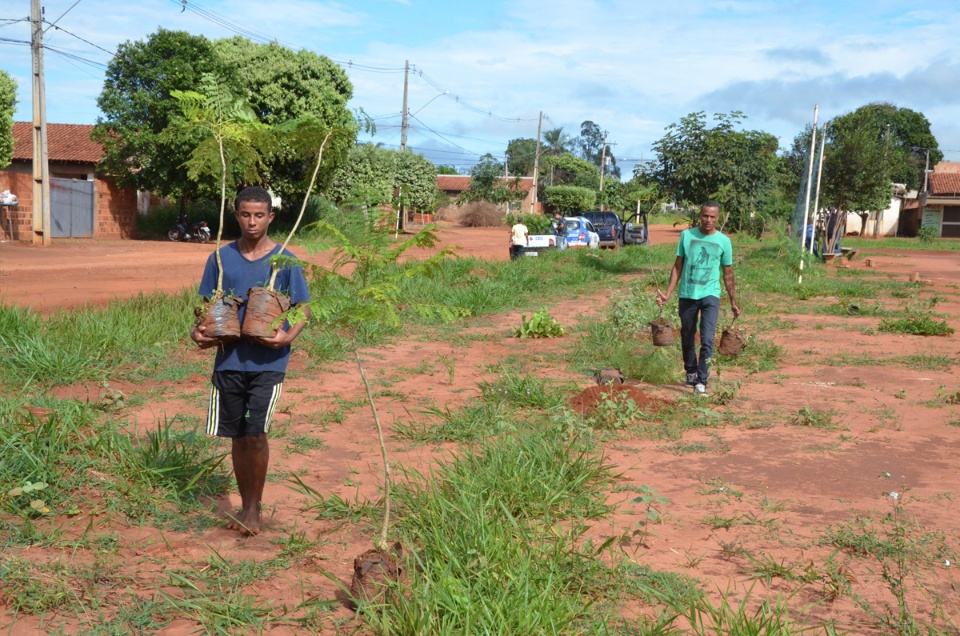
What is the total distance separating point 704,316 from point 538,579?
14.9ft

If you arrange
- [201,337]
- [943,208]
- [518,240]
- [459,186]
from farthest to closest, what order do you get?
[459,186]
[943,208]
[518,240]
[201,337]

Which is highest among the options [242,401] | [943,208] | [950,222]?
[943,208]

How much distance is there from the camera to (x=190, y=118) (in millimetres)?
4465

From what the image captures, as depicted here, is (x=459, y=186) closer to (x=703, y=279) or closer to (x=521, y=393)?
(x=703, y=279)

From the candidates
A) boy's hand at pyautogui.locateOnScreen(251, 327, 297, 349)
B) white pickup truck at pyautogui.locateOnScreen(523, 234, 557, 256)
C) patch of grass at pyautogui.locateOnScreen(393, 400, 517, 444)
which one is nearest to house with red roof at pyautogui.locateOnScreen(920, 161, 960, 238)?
white pickup truck at pyautogui.locateOnScreen(523, 234, 557, 256)

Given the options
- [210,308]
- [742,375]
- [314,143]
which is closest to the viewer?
[210,308]

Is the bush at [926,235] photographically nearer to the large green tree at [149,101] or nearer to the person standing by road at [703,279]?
the large green tree at [149,101]

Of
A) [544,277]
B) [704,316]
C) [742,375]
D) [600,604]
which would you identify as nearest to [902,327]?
[742,375]

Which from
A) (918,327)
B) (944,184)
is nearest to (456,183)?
(944,184)

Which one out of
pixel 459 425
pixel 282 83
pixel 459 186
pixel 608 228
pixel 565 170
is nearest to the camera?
pixel 459 425

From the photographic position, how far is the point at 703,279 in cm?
761

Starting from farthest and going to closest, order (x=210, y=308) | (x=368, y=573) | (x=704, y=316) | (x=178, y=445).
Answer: (x=704, y=316), (x=178, y=445), (x=210, y=308), (x=368, y=573)

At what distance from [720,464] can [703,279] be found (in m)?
2.35

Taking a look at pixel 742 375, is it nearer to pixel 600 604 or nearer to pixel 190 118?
pixel 600 604
